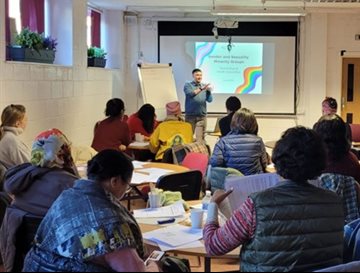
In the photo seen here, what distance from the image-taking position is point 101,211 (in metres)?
1.96

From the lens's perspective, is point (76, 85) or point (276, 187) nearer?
point (276, 187)

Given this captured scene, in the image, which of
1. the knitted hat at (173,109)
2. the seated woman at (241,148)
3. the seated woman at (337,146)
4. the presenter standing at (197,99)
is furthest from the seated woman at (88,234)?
the presenter standing at (197,99)

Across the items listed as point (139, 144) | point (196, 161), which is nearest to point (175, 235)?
point (196, 161)

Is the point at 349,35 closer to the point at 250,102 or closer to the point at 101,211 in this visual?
the point at 250,102

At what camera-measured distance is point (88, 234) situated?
6.32 ft

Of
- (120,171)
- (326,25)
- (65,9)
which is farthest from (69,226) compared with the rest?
(326,25)

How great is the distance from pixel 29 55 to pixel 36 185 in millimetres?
3184

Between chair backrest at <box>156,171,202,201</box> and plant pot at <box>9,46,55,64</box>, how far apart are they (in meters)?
2.44

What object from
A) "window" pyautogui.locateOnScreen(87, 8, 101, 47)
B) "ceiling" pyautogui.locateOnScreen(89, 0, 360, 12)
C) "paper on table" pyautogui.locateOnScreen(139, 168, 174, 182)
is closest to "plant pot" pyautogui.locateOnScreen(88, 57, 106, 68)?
"window" pyautogui.locateOnScreen(87, 8, 101, 47)

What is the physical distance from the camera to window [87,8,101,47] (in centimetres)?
873

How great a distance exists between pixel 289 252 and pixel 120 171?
0.73m

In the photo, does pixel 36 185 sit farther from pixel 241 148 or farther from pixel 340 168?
pixel 241 148

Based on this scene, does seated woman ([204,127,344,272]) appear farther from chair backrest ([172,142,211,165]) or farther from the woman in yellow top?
the woman in yellow top

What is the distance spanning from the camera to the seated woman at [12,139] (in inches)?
180
